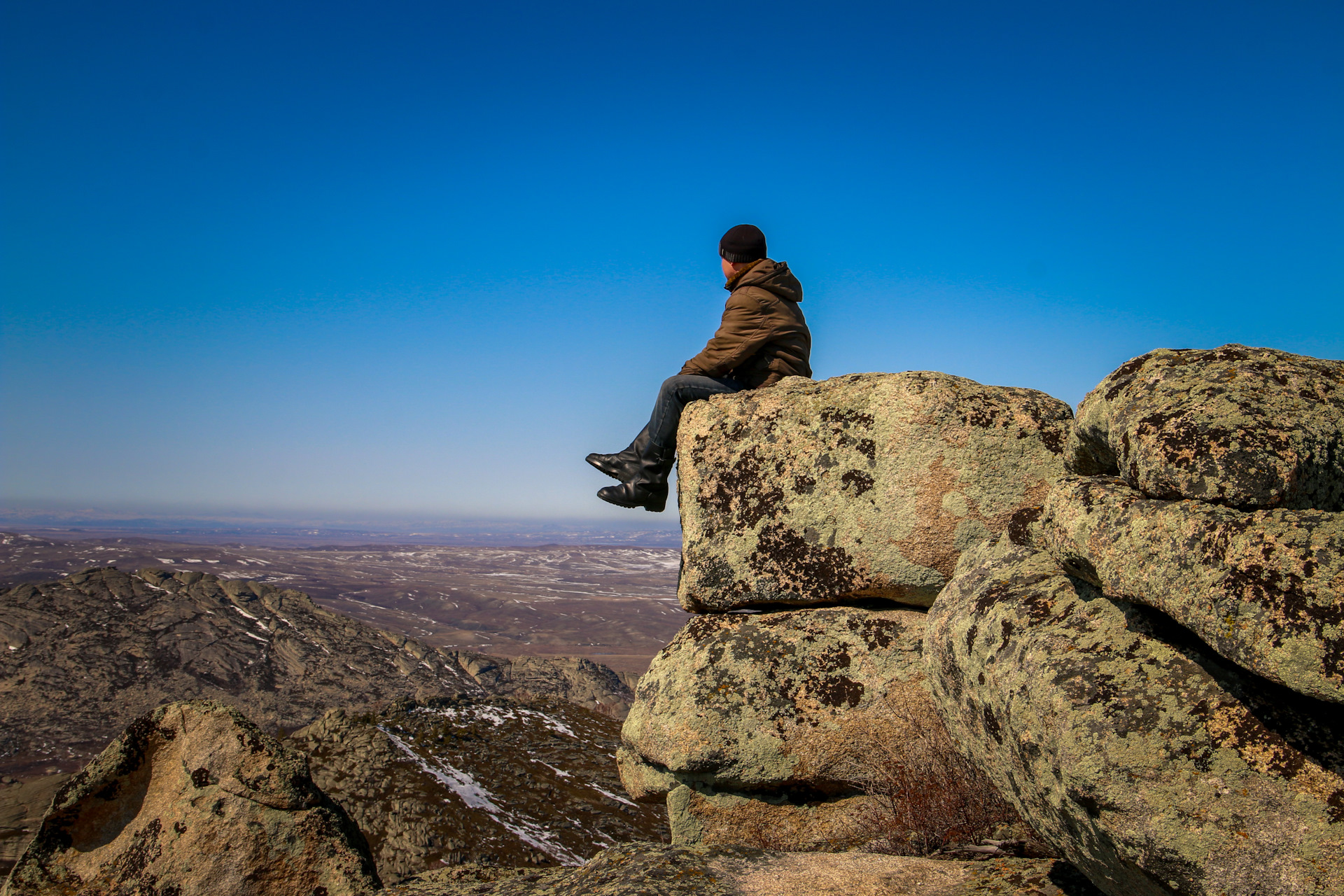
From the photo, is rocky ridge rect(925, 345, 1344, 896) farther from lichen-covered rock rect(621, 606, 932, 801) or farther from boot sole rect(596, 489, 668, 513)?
boot sole rect(596, 489, 668, 513)

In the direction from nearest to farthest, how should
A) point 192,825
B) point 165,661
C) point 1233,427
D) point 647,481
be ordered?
point 1233,427 → point 192,825 → point 647,481 → point 165,661

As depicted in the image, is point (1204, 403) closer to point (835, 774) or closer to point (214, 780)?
point (835, 774)

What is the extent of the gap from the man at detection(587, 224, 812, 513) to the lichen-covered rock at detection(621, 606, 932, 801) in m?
1.99

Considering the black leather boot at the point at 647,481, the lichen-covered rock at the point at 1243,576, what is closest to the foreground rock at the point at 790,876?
the lichen-covered rock at the point at 1243,576

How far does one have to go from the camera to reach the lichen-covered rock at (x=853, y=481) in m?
6.11

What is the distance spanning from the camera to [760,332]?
7391 mm

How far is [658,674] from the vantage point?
6766 mm

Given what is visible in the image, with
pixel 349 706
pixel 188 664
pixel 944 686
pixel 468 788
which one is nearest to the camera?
pixel 944 686

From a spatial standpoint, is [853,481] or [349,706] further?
[349,706]

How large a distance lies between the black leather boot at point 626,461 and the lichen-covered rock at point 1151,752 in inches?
181

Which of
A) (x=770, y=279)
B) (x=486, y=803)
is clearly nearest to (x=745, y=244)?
(x=770, y=279)

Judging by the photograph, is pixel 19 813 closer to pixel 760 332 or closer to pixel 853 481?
pixel 760 332

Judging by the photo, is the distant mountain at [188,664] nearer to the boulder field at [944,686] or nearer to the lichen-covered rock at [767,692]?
the lichen-covered rock at [767,692]

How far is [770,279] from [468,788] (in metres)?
7.84
